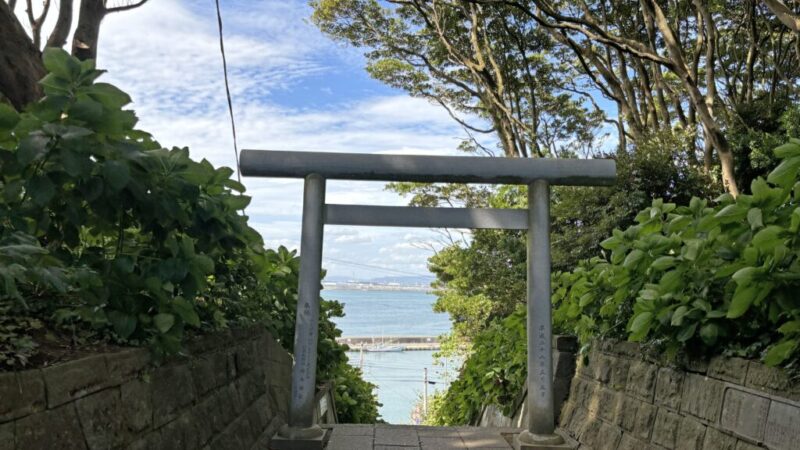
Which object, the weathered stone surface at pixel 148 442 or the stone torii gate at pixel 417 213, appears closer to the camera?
the weathered stone surface at pixel 148 442

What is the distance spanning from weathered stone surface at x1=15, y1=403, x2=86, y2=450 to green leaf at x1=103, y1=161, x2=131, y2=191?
2.68ft

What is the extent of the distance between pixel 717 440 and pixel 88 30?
22.2 feet

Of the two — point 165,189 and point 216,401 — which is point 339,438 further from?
point 165,189

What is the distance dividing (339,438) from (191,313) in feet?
8.59

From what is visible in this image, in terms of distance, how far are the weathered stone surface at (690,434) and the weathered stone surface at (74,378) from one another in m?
2.51

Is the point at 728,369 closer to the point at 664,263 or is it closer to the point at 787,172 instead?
the point at 664,263

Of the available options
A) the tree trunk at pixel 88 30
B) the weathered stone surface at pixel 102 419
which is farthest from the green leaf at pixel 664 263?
the tree trunk at pixel 88 30

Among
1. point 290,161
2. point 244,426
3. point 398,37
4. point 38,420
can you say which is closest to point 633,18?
point 398,37

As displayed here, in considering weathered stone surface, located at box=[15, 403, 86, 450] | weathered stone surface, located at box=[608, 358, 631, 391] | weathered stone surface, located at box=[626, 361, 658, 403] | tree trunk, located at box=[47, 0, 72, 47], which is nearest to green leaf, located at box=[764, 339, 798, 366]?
weathered stone surface, located at box=[626, 361, 658, 403]

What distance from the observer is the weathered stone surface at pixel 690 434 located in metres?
2.64

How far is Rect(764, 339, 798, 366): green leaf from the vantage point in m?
2.10

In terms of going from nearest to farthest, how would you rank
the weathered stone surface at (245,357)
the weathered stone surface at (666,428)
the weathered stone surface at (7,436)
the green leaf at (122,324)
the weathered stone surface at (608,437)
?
1. the weathered stone surface at (7,436)
2. the green leaf at (122,324)
3. the weathered stone surface at (666,428)
4. the weathered stone surface at (608,437)
5. the weathered stone surface at (245,357)

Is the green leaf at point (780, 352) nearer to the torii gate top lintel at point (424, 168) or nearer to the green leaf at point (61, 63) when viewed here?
the torii gate top lintel at point (424, 168)

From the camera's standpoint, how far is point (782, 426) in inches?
84.6
